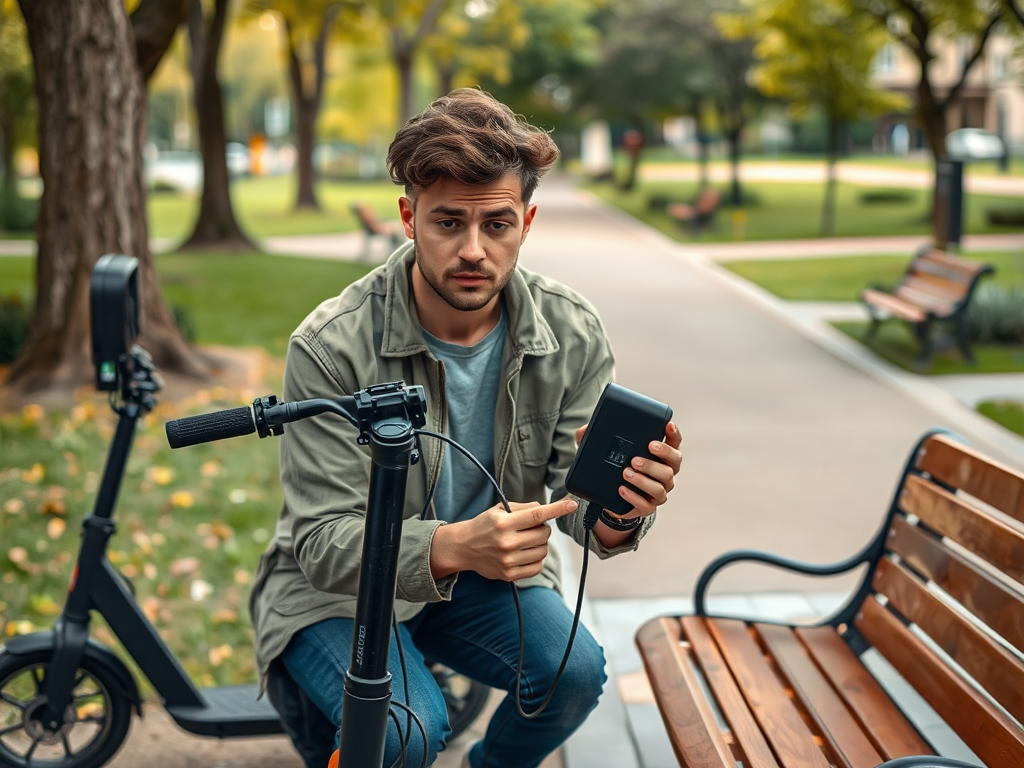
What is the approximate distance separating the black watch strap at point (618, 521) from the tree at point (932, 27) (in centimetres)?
1734

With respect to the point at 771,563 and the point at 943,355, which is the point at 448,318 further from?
the point at 943,355

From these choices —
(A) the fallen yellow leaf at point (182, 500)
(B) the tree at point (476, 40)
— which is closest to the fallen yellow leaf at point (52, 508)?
(A) the fallen yellow leaf at point (182, 500)

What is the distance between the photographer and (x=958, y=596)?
3.08m

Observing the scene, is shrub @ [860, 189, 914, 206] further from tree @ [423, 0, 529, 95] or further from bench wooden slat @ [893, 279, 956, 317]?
bench wooden slat @ [893, 279, 956, 317]

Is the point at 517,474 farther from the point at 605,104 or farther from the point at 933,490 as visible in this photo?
the point at 605,104

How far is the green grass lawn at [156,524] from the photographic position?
470cm

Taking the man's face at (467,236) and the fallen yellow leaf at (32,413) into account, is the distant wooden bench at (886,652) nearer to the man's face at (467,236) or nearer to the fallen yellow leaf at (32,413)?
the man's face at (467,236)

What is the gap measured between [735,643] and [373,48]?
49.0 m

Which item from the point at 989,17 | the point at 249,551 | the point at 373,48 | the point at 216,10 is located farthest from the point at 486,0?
the point at 249,551

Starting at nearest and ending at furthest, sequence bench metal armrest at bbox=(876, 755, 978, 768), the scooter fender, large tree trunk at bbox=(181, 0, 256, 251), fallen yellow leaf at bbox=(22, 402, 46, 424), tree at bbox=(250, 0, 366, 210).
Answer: bench metal armrest at bbox=(876, 755, 978, 768)
the scooter fender
fallen yellow leaf at bbox=(22, 402, 46, 424)
large tree trunk at bbox=(181, 0, 256, 251)
tree at bbox=(250, 0, 366, 210)

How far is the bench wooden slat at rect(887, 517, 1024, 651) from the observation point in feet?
9.26

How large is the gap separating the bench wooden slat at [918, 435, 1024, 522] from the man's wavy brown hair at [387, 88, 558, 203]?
137cm

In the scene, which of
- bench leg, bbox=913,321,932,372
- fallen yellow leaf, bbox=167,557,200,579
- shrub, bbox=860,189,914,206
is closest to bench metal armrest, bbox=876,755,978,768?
fallen yellow leaf, bbox=167,557,200,579

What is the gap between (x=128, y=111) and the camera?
7066 millimetres
